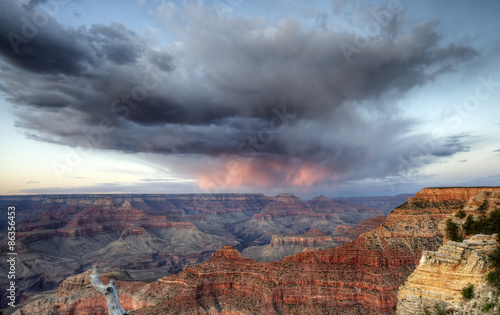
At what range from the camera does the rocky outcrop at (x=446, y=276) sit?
22641mm

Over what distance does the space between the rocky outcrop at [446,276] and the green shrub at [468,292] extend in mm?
319

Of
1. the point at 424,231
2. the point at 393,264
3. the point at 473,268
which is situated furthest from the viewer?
the point at 424,231

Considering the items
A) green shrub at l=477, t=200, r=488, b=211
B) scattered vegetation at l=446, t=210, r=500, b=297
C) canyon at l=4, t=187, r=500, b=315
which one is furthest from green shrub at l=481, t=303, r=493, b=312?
canyon at l=4, t=187, r=500, b=315

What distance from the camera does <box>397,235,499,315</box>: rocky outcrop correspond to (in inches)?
891

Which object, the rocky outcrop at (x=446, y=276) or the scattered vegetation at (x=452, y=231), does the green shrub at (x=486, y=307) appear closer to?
the rocky outcrop at (x=446, y=276)

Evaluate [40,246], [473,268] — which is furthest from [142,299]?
[40,246]

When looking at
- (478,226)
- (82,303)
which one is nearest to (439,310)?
(478,226)

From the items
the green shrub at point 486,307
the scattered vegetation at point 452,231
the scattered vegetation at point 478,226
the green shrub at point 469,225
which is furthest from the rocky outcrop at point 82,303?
the green shrub at point 486,307

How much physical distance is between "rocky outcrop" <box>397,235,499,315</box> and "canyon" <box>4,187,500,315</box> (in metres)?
40.0

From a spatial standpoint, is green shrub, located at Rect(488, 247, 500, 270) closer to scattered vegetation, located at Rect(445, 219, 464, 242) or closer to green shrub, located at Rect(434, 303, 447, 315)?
green shrub, located at Rect(434, 303, 447, 315)

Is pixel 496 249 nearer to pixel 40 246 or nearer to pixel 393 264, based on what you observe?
pixel 393 264

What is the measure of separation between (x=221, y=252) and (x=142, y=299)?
2501 cm

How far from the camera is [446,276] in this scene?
23688 mm

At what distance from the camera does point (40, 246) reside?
192500mm
